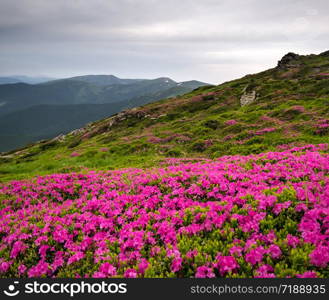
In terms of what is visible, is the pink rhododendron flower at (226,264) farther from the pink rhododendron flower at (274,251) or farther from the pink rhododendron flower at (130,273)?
the pink rhododendron flower at (130,273)

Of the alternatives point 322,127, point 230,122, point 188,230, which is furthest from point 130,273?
point 230,122

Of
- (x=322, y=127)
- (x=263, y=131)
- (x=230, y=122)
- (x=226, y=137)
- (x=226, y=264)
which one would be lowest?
(x=226, y=264)

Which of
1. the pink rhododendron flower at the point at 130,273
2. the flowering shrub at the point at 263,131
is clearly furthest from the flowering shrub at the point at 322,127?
the pink rhododendron flower at the point at 130,273

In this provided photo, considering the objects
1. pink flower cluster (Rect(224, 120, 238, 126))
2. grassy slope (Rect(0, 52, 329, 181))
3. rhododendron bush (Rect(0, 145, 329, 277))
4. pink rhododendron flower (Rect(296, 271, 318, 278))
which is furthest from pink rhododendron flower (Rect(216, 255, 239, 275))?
pink flower cluster (Rect(224, 120, 238, 126))

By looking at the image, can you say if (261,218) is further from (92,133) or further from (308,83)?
(92,133)

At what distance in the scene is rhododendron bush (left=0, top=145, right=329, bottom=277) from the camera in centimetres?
534

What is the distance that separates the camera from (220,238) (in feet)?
21.1

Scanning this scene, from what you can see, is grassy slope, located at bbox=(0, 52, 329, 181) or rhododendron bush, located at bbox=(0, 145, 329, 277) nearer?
rhododendron bush, located at bbox=(0, 145, 329, 277)

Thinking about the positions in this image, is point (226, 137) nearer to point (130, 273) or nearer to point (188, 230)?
point (188, 230)

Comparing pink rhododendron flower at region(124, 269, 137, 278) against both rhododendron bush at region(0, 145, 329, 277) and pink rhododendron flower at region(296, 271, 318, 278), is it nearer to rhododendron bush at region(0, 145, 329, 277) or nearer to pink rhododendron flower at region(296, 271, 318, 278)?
rhododendron bush at region(0, 145, 329, 277)

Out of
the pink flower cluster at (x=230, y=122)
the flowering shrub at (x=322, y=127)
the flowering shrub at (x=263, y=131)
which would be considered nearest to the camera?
the flowering shrub at (x=322, y=127)

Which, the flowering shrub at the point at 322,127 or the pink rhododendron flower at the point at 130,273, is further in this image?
the flowering shrub at the point at 322,127

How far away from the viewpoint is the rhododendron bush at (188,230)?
534 cm

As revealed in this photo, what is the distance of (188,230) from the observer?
6801mm
